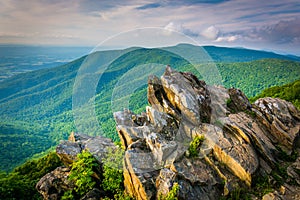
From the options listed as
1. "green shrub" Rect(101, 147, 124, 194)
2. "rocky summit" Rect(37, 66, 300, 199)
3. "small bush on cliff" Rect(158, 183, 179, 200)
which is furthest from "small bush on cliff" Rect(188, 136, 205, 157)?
"green shrub" Rect(101, 147, 124, 194)

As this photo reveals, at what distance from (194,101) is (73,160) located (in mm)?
12306

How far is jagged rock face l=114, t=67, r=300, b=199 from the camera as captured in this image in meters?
15.3

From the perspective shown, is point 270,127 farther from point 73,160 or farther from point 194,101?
point 73,160

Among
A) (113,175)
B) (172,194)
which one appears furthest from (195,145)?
(113,175)

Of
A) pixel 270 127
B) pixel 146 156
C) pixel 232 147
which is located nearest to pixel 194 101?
pixel 232 147

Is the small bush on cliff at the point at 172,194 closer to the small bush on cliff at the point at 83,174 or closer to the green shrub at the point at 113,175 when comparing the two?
the green shrub at the point at 113,175

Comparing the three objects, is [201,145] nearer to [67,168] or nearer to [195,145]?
[195,145]

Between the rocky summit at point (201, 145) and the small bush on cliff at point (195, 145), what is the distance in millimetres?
78

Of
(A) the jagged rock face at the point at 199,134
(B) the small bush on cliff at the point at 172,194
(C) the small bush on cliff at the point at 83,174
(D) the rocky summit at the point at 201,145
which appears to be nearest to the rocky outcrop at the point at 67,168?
(D) the rocky summit at the point at 201,145

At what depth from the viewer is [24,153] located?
118 m

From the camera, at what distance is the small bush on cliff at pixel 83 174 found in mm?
17438

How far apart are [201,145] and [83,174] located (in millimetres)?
10018

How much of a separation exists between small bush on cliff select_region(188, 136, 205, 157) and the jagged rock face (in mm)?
280

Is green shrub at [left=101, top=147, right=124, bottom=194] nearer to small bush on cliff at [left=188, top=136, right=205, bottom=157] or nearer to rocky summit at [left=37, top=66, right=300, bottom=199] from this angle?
rocky summit at [left=37, top=66, right=300, bottom=199]
